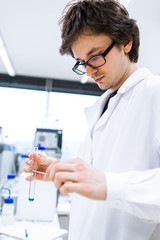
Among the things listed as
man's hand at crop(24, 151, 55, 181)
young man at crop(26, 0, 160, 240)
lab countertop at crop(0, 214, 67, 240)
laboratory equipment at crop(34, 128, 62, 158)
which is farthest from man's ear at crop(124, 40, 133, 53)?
laboratory equipment at crop(34, 128, 62, 158)

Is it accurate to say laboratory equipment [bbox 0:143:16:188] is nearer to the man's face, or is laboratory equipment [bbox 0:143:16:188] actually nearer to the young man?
the young man

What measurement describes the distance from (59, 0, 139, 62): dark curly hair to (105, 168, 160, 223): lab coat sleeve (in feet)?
2.06

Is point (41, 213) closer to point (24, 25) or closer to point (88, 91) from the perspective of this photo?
point (24, 25)

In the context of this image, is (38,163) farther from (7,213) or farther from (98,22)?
(7,213)

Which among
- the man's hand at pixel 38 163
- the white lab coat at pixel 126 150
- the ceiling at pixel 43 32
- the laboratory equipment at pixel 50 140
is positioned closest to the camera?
the white lab coat at pixel 126 150

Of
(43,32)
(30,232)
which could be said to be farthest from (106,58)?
(43,32)

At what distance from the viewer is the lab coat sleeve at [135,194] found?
57 centimetres

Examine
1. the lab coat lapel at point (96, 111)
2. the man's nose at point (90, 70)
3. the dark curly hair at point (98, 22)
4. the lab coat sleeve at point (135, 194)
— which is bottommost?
the lab coat sleeve at point (135, 194)

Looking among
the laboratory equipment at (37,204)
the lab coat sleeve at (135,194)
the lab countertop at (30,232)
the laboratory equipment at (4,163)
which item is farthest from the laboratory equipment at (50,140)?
the lab coat sleeve at (135,194)

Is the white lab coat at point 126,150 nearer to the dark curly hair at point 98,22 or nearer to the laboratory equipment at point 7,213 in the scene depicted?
the dark curly hair at point 98,22

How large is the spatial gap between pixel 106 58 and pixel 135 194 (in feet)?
1.95

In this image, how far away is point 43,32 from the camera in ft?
10.1

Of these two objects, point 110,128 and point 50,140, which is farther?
point 50,140

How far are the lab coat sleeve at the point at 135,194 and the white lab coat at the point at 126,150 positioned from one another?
0.15 metres
